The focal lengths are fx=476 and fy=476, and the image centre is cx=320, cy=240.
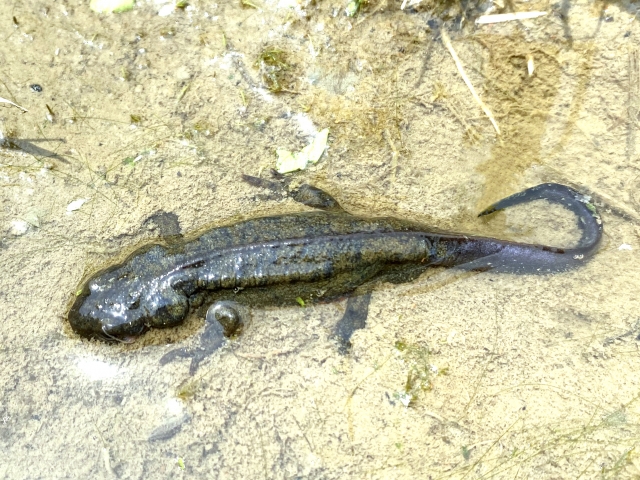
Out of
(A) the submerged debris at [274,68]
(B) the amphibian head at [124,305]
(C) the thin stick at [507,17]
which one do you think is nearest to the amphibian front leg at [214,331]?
(B) the amphibian head at [124,305]

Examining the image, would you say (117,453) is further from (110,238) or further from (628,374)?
(628,374)

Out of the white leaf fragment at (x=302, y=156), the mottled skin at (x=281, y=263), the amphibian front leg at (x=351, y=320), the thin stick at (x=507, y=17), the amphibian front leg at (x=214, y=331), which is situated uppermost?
the thin stick at (x=507, y=17)

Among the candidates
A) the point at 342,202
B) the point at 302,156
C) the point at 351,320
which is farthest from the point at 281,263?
the point at 302,156

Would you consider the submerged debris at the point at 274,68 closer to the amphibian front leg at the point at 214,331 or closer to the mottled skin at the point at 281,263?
the mottled skin at the point at 281,263

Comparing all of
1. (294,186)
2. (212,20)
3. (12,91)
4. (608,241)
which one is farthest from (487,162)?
(12,91)

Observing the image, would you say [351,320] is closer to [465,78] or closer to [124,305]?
[124,305]

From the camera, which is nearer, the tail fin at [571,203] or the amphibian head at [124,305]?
the amphibian head at [124,305]

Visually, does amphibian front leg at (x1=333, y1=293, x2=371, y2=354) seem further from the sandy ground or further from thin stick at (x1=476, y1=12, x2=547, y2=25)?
thin stick at (x1=476, y1=12, x2=547, y2=25)

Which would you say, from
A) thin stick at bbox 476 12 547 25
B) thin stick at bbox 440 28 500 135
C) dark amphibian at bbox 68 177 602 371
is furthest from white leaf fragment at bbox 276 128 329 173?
thin stick at bbox 476 12 547 25
